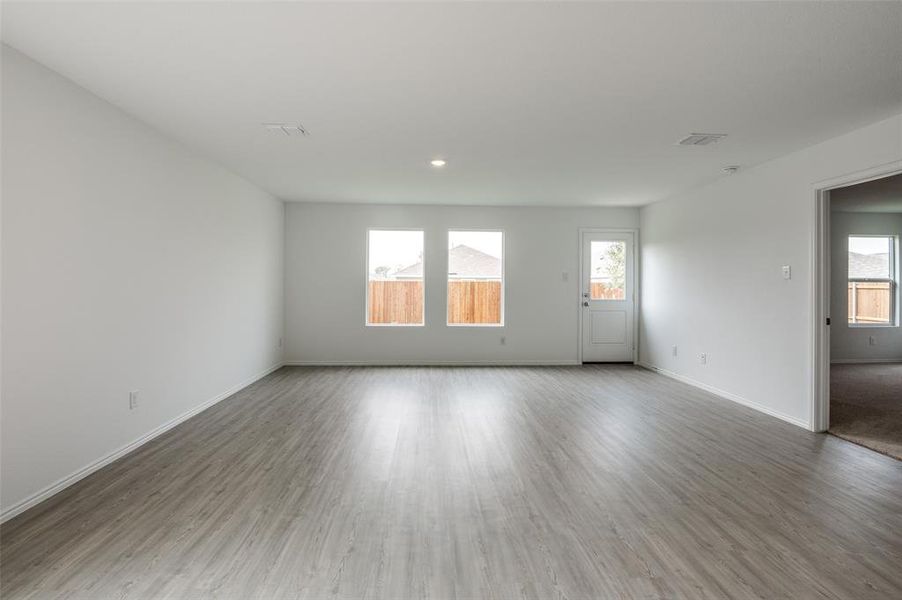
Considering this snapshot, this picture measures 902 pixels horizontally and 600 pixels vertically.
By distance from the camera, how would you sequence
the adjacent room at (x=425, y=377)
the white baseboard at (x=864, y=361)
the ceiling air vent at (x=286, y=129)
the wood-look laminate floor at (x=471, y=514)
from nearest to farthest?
1. the wood-look laminate floor at (x=471, y=514)
2. the adjacent room at (x=425, y=377)
3. the ceiling air vent at (x=286, y=129)
4. the white baseboard at (x=864, y=361)

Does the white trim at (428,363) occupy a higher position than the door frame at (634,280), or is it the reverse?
the door frame at (634,280)

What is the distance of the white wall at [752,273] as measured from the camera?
3.99 metres

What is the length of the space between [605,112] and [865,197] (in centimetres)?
558

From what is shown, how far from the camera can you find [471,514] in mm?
2439

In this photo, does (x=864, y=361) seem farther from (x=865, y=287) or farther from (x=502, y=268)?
(x=502, y=268)

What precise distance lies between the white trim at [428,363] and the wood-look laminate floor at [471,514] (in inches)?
108

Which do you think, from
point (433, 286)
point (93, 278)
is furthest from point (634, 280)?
point (93, 278)

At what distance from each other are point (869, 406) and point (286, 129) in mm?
6327

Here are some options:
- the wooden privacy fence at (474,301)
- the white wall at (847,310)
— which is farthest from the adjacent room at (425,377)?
the white wall at (847,310)

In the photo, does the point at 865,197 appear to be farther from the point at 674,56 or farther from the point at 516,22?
the point at 516,22

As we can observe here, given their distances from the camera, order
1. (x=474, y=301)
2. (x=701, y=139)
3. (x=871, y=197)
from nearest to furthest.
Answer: (x=701, y=139)
(x=871, y=197)
(x=474, y=301)

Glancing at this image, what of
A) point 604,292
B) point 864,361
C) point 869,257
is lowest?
point 864,361

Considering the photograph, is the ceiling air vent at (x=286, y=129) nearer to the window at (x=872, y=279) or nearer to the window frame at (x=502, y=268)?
the window frame at (x=502, y=268)

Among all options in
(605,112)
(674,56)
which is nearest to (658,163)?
(605,112)
